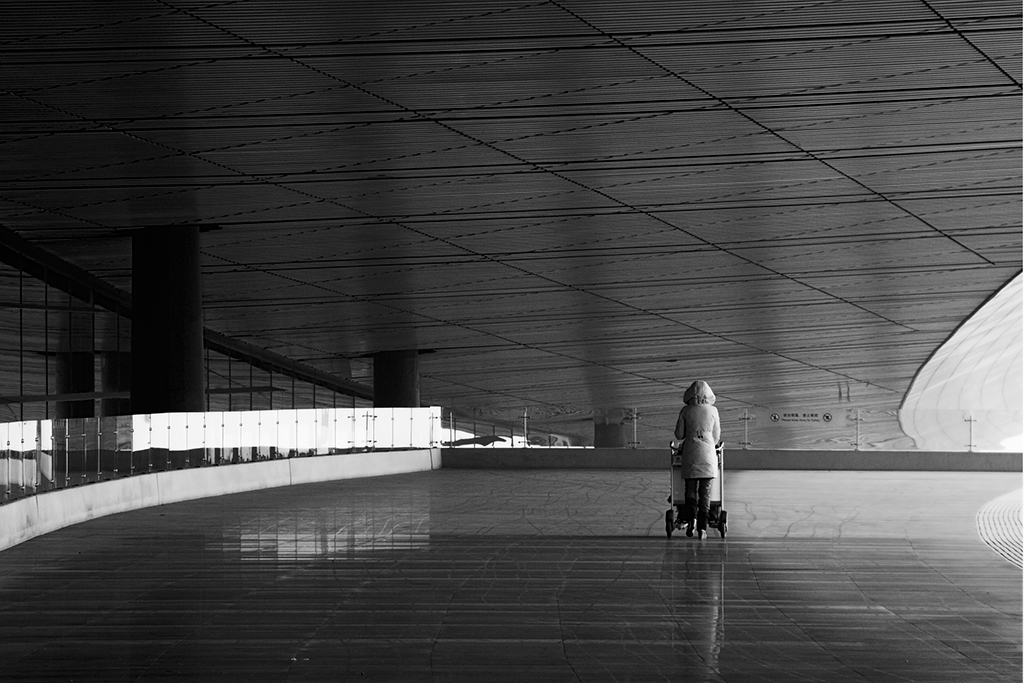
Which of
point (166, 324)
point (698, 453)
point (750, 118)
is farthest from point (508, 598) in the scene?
point (166, 324)

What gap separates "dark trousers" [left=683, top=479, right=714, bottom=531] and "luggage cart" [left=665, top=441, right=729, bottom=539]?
113 mm

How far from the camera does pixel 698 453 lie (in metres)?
13.3

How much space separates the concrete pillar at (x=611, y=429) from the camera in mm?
31172

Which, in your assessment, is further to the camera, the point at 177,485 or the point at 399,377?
the point at 399,377

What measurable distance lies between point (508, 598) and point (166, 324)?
52.5 feet

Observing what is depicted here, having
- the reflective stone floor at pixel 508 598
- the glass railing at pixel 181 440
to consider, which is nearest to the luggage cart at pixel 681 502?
the reflective stone floor at pixel 508 598

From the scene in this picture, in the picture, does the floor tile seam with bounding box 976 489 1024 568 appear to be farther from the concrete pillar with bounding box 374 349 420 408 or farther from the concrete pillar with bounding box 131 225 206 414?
the concrete pillar with bounding box 374 349 420 408

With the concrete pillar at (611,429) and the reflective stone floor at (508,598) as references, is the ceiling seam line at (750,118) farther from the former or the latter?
the concrete pillar at (611,429)

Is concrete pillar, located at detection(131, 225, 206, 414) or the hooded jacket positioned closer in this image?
the hooded jacket

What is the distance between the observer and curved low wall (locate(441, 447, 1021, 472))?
88.7 ft

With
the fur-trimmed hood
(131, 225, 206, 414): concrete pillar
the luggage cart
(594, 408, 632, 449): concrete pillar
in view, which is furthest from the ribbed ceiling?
the luggage cart

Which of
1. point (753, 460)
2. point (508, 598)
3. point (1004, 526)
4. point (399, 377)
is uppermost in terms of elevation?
point (399, 377)

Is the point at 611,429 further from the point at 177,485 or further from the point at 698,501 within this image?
the point at 698,501

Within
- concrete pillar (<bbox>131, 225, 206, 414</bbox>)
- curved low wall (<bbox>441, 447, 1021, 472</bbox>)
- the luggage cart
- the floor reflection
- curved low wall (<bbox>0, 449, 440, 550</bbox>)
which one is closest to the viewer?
the floor reflection
